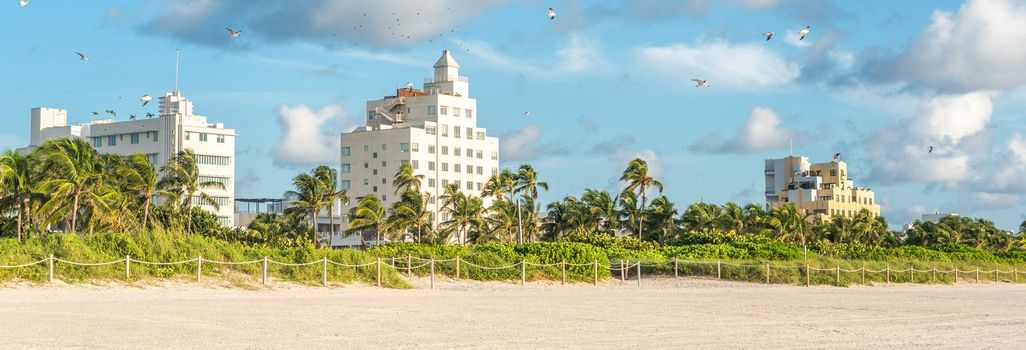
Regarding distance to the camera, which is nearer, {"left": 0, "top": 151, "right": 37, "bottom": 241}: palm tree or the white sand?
the white sand

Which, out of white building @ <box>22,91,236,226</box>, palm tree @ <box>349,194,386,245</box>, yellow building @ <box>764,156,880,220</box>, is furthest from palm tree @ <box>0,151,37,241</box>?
yellow building @ <box>764,156,880,220</box>

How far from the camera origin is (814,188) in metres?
161

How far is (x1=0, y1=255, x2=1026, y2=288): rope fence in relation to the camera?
3300 centimetres

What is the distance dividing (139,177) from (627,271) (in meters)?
38.7

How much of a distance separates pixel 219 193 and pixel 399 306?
93.2m

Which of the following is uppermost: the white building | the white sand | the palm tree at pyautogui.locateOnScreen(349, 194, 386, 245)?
the white building

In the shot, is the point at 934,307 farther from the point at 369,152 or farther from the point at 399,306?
the point at 369,152

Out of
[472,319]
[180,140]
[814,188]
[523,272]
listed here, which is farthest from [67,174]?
[814,188]

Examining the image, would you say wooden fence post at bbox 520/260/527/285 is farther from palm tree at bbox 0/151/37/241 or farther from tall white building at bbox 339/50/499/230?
tall white building at bbox 339/50/499/230

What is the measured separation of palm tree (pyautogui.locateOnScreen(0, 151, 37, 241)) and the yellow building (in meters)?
113

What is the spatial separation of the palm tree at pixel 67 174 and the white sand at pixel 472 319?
99.6 ft

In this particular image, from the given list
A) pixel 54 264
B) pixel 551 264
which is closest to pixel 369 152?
pixel 551 264

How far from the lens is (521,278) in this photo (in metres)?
40.6

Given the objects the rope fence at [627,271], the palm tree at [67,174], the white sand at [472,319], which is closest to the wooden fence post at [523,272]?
the rope fence at [627,271]
